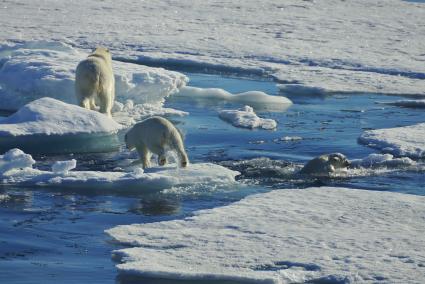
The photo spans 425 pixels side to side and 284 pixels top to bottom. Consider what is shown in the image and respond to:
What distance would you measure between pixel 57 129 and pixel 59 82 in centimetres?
209

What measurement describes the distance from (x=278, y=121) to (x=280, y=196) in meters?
3.71

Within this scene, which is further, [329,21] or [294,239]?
[329,21]

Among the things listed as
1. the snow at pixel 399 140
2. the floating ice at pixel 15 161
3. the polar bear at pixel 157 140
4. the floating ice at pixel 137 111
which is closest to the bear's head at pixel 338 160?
the snow at pixel 399 140

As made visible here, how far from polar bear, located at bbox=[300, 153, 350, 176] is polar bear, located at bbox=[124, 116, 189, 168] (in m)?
1.22

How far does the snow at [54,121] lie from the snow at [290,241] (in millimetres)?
2704

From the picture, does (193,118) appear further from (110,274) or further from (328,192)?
(110,274)

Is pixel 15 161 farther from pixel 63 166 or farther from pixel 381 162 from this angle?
pixel 381 162

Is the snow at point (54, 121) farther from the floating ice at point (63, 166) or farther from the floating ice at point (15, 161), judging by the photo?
the floating ice at point (63, 166)

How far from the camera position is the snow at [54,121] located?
10.1 metres

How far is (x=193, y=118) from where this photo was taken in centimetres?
1205

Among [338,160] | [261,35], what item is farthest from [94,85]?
[261,35]

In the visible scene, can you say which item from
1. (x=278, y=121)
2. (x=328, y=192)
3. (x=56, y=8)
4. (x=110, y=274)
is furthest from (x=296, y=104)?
(x=56, y=8)

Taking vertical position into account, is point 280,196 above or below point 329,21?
below

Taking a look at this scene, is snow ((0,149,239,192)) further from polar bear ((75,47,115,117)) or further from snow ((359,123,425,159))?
polar bear ((75,47,115,117))
